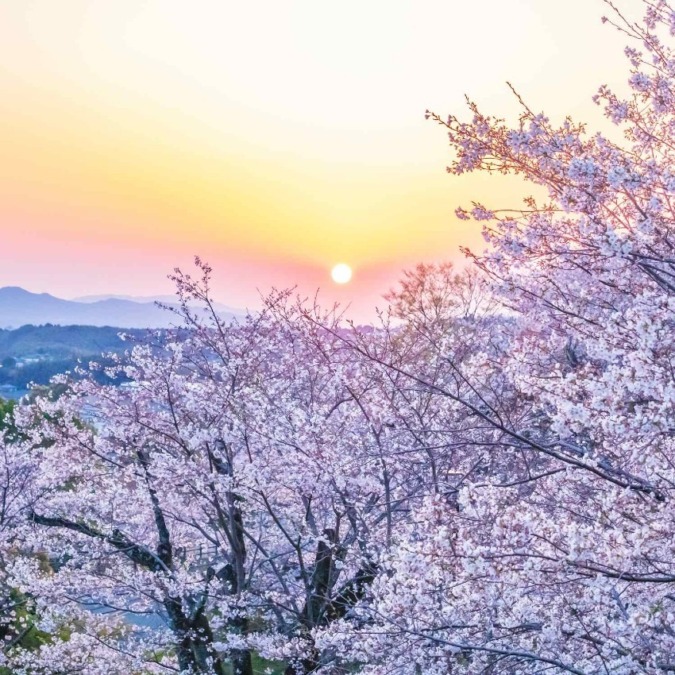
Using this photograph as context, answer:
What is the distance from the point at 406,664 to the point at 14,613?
15.0 m

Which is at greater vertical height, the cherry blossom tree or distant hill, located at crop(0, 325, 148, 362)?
distant hill, located at crop(0, 325, 148, 362)

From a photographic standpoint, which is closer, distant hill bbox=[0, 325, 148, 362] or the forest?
the forest

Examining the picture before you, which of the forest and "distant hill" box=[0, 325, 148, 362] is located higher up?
"distant hill" box=[0, 325, 148, 362]

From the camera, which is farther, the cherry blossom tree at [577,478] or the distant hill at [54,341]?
Result: the distant hill at [54,341]

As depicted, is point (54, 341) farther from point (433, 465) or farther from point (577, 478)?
point (577, 478)

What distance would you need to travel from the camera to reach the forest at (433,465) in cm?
402

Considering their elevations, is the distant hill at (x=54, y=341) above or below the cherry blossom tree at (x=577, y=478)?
above

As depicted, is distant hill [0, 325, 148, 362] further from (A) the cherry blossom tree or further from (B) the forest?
(A) the cherry blossom tree

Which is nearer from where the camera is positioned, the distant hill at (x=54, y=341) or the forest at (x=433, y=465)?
the forest at (x=433, y=465)

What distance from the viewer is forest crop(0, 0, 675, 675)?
4.02 metres

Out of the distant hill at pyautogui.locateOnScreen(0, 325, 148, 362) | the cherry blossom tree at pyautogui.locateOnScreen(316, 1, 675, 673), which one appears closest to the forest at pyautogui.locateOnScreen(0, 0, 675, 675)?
the cherry blossom tree at pyautogui.locateOnScreen(316, 1, 675, 673)

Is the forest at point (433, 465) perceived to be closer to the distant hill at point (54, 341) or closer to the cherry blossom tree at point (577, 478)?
the cherry blossom tree at point (577, 478)

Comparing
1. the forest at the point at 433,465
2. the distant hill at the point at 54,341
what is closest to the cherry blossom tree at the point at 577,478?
the forest at the point at 433,465

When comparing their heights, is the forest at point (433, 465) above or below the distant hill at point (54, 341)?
below
